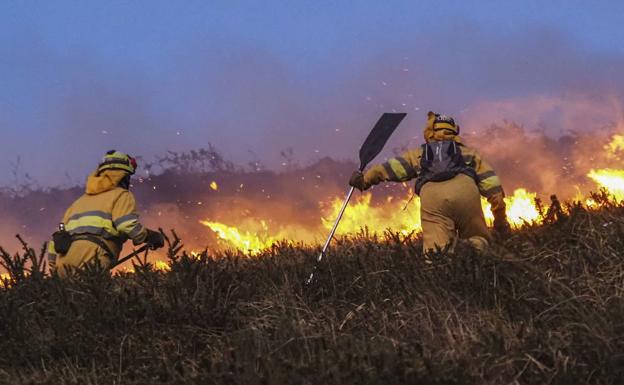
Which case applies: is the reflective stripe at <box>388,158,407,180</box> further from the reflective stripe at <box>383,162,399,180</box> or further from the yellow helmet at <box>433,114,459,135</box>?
the yellow helmet at <box>433,114,459,135</box>

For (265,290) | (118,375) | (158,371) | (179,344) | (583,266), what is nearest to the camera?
(158,371)

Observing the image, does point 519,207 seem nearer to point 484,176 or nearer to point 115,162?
point 484,176

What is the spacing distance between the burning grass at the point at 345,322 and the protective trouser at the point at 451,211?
112 cm

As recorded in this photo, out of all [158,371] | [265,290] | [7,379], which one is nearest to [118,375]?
[158,371]

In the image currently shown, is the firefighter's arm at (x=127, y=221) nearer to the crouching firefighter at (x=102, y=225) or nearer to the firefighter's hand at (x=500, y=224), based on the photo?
the crouching firefighter at (x=102, y=225)

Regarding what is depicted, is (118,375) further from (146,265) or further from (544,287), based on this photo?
(544,287)

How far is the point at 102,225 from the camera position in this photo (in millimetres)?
6434

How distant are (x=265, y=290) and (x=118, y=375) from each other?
1.34 metres

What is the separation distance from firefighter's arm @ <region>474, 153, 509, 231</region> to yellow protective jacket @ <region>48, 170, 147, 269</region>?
11.0ft

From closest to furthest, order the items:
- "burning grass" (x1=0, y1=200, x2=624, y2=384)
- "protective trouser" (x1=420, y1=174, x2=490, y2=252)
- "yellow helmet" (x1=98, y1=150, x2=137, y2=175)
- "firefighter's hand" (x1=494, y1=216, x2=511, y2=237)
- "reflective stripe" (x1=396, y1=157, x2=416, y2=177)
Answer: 1. "burning grass" (x1=0, y1=200, x2=624, y2=384)
2. "protective trouser" (x1=420, y1=174, x2=490, y2=252)
3. "firefighter's hand" (x1=494, y1=216, x2=511, y2=237)
4. "reflective stripe" (x1=396, y1=157, x2=416, y2=177)
5. "yellow helmet" (x1=98, y1=150, x2=137, y2=175)

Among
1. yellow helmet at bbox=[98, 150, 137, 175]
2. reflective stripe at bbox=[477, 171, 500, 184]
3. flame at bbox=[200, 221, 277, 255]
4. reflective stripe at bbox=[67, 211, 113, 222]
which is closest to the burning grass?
reflective stripe at bbox=[477, 171, 500, 184]

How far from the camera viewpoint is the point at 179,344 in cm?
367

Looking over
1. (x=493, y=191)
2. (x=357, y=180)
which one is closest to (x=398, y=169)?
(x=357, y=180)

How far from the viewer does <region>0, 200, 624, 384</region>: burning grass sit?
2865 mm
